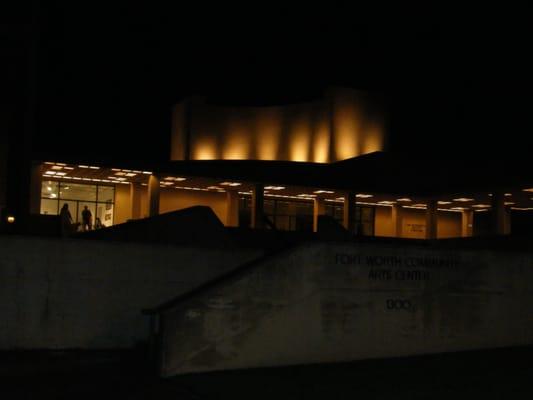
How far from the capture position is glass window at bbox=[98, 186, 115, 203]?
39219mm

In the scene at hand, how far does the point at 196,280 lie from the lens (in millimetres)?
13258

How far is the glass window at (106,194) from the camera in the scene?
1544 inches

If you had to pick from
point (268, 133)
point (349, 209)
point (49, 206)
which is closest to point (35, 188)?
point (49, 206)

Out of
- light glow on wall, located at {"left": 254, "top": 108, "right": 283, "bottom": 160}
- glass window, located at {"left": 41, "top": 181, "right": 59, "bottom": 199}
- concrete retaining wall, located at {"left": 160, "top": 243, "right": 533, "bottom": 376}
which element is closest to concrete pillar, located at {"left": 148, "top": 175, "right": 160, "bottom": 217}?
glass window, located at {"left": 41, "top": 181, "right": 59, "bottom": 199}

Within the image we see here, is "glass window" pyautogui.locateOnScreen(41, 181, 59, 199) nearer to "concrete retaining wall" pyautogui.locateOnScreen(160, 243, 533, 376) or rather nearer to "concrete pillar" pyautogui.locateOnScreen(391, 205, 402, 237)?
"concrete pillar" pyautogui.locateOnScreen(391, 205, 402, 237)

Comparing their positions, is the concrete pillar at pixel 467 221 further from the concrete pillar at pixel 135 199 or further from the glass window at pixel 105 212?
the glass window at pixel 105 212

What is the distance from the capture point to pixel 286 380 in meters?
9.56

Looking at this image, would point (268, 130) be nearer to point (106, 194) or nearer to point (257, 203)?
point (257, 203)

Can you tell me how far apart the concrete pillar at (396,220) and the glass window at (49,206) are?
22.1 metres

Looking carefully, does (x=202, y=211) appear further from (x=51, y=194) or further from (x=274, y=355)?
(x=51, y=194)

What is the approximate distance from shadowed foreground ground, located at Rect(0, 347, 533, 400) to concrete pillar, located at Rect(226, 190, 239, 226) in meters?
29.0

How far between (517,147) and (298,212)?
55.5ft

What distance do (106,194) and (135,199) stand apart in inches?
75.5

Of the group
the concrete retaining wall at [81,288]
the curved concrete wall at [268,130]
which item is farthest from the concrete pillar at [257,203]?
the concrete retaining wall at [81,288]
